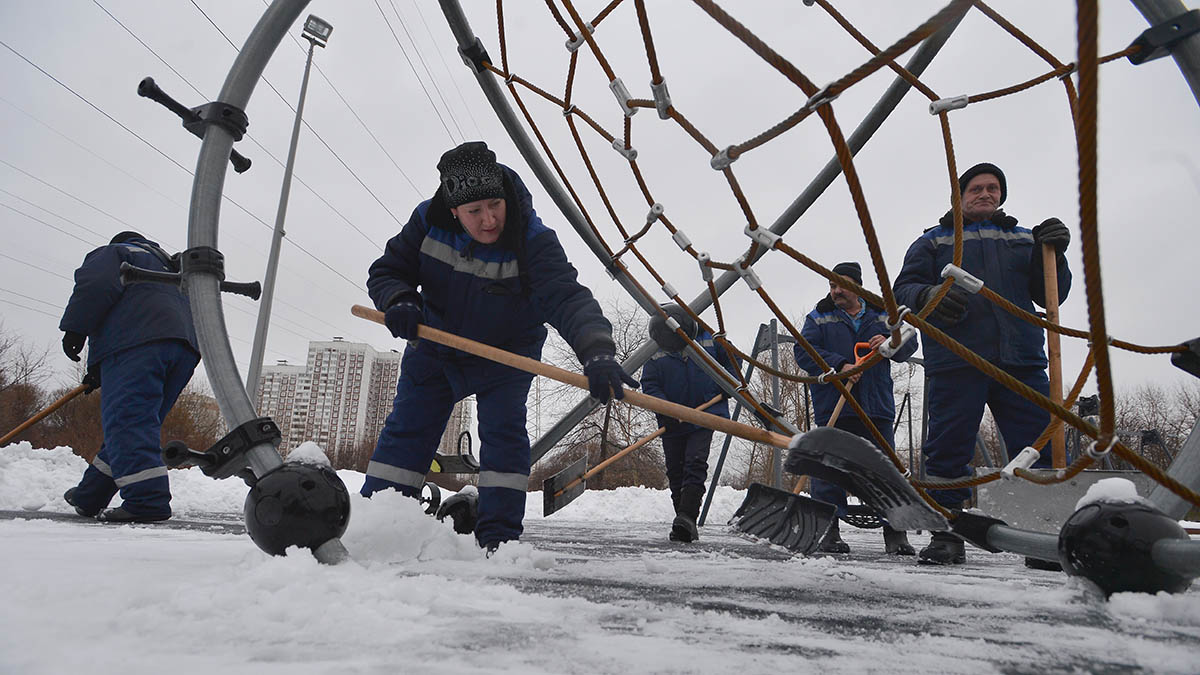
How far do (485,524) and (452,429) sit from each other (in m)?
19.5

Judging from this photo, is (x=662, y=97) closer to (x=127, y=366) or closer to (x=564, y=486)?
(x=564, y=486)

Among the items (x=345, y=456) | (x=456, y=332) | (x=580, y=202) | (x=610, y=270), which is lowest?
(x=345, y=456)

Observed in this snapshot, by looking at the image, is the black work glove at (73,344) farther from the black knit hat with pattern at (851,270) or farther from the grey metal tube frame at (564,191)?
the black knit hat with pattern at (851,270)

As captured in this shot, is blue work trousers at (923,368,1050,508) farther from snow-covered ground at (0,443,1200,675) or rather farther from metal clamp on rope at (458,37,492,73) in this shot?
metal clamp on rope at (458,37,492,73)

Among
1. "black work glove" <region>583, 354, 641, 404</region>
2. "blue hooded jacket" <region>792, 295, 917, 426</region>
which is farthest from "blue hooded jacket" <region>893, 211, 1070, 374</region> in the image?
"black work glove" <region>583, 354, 641, 404</region>

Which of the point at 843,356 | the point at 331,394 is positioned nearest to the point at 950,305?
the point at 843,356

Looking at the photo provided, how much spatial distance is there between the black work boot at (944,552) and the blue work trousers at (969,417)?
181 mm

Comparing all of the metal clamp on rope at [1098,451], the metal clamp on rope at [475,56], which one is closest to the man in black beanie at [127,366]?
the metal clamp on rope at [475,56]

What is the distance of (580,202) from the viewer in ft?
9.45

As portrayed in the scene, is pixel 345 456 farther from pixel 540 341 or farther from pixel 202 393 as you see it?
pixel 540 341

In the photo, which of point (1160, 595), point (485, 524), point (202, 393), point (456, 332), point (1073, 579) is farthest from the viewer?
point (202, 393)

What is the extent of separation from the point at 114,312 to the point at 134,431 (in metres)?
0.62

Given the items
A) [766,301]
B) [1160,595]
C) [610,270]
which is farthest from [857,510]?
[1160,595]

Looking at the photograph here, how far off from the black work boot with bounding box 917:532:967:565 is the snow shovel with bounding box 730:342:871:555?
0.54m
